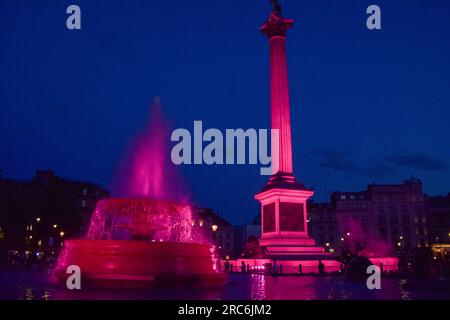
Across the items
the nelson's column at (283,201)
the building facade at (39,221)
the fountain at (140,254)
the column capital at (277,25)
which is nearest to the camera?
the fountain at (140,254)

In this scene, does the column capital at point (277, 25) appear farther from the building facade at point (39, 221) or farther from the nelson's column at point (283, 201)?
the building facade at point (39, 221)

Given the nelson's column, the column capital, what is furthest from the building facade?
the column capital

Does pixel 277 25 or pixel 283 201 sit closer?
pixel 283 201

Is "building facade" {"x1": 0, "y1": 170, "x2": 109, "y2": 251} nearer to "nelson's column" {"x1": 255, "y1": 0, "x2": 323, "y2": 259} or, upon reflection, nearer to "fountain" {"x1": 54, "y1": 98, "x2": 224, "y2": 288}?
"nelson's column" {"x1": 255, "y1": 0, "x2": 323, "y2": 259}

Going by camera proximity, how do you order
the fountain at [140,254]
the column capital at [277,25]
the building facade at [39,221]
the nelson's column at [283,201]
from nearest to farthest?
the fountain at [140,254], the nelson's column at [283,201], the column capital at [277,25], the building facade at [39,221]

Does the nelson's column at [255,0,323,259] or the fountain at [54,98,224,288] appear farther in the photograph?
the nelson's column at [255,0,323,259]

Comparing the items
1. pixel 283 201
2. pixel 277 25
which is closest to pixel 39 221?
pixel 283 201

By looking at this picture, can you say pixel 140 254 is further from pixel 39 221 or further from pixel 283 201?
pixel 39 221

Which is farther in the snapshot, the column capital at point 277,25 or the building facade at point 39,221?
the building facade at point 39,221

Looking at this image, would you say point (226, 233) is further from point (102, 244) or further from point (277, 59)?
point (102, 244)

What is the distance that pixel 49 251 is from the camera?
5456 centimetres

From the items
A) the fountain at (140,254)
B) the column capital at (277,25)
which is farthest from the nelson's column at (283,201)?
the fountain at (140,254)
